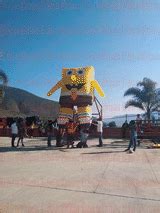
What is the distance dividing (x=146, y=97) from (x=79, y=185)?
24.3 meters

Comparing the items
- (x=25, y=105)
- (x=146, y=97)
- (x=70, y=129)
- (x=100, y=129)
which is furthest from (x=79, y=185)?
(x=25, y=105)

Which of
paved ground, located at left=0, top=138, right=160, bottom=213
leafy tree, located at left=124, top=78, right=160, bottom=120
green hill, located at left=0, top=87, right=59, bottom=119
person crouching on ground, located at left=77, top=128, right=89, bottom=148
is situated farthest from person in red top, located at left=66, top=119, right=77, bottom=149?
green hill, located at left=0, top=87, right=59, bottom=119

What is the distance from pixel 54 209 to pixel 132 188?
2.05 metres

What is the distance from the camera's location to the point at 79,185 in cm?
725

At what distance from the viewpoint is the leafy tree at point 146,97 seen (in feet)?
101

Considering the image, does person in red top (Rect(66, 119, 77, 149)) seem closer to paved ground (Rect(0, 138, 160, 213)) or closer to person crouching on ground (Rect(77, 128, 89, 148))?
person crouching on ground (Rect(77, 128, 89, 148))

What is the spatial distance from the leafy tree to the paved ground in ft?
66.6

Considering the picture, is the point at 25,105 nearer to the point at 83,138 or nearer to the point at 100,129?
the point at 100,129

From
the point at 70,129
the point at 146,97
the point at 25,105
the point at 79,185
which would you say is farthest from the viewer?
the point at 25,105

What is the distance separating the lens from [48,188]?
Answer: 273 inches

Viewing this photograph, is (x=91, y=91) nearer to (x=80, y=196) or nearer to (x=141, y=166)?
(x=141, y=166)

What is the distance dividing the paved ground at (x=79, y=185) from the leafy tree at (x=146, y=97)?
799 inches

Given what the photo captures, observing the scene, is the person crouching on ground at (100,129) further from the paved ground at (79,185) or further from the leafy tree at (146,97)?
the leafy tree at (146,97)

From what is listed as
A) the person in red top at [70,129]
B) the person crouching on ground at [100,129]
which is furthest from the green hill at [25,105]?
the person in red top at [70,129]
